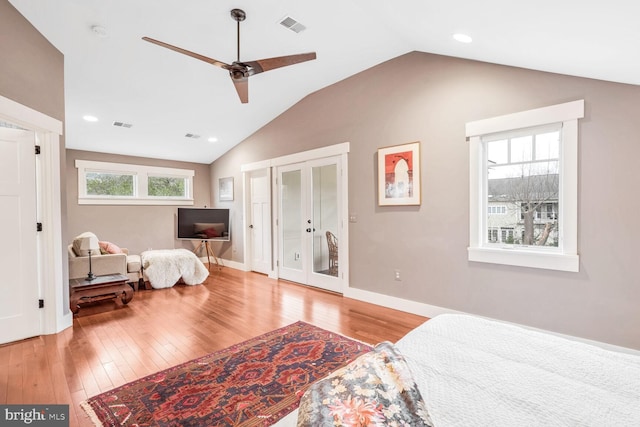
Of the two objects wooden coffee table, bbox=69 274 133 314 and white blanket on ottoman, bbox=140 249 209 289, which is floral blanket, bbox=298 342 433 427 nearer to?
wooden coffee table, bbox=69 274 133 314

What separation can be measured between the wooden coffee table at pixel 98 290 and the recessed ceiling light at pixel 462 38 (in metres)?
4.85

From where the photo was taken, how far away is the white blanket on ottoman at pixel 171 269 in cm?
483

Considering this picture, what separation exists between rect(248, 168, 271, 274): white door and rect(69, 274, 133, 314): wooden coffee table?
2366mm

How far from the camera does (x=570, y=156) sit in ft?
8.53

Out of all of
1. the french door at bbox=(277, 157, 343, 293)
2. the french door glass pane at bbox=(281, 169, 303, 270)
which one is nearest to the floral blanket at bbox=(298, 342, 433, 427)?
the french door at bbox=(277, 157, 343, 293)

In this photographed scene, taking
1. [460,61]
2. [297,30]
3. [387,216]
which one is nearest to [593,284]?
[387,216]


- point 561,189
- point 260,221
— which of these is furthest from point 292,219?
point 561,189

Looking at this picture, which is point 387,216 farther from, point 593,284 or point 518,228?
point 593,284

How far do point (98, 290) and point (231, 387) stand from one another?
282cm

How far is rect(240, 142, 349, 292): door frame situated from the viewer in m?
4.32

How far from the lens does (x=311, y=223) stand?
16.1 feet

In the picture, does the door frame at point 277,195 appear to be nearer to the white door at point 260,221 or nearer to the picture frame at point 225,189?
the white door at point 260,221

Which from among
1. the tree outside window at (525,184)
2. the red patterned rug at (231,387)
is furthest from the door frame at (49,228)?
the tree outside window at (525,184)

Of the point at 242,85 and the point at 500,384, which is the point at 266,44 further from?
the point at 500,384
